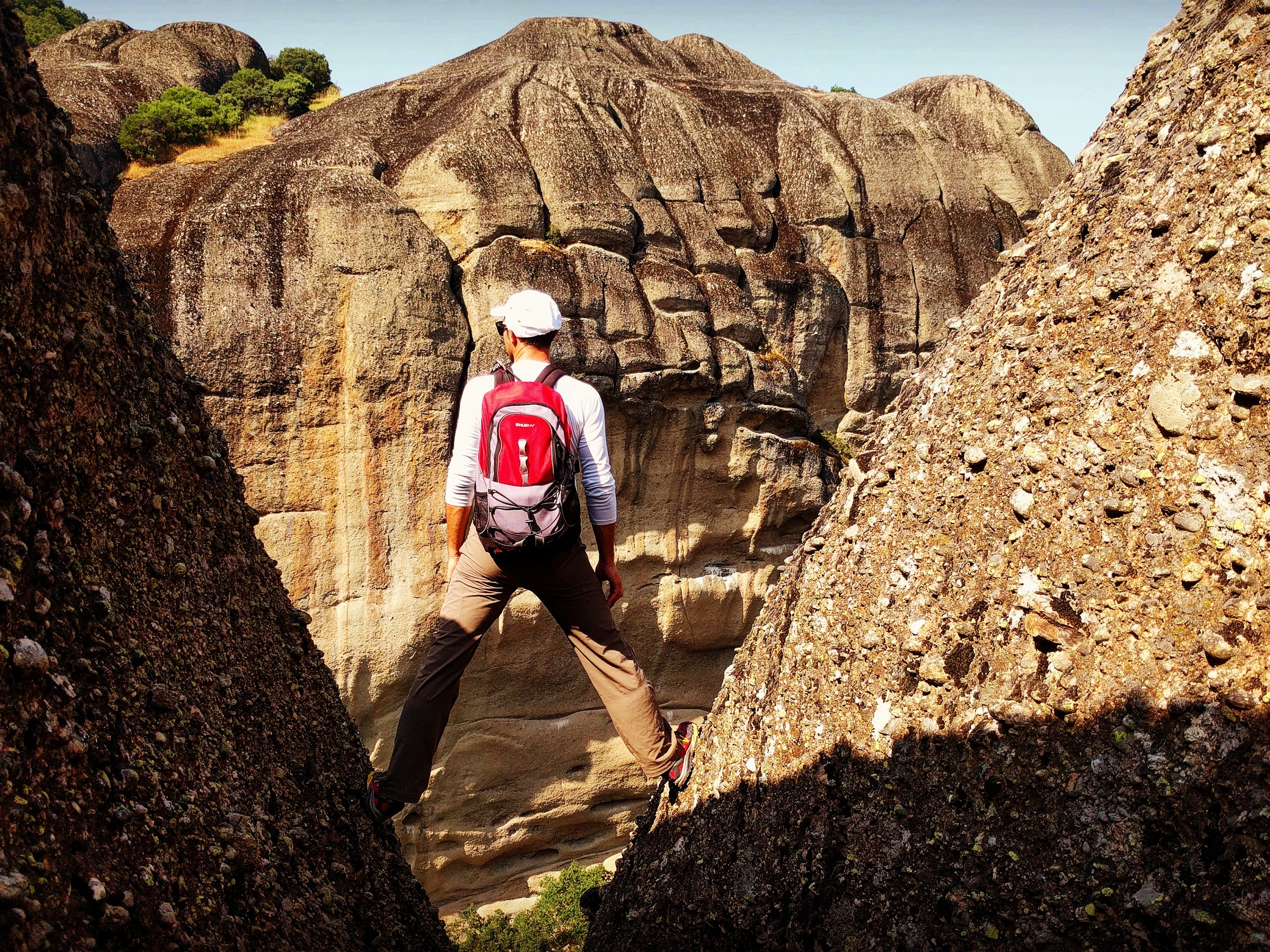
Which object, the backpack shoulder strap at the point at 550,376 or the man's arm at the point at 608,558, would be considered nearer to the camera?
the backpack shoulder strap at the point at 550,376

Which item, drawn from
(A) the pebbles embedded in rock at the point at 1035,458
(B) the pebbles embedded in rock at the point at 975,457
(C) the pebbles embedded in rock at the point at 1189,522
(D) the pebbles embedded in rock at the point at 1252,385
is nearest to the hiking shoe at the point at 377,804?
(B) the pebbles embedded in rock at the point at 975,457

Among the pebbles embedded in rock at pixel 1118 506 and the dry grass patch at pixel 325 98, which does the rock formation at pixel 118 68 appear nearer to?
the dry grass patch at pixel 325 98

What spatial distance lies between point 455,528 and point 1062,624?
81.0 inches

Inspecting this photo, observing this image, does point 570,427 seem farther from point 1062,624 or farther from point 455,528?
point 1062,624

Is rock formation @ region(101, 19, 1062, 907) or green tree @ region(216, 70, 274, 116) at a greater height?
green tree @ region(216, 70, 274, 116)

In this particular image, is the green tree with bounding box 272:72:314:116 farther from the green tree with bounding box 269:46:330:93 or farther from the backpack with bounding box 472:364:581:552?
the backpack with bounding box 472:364:581:552

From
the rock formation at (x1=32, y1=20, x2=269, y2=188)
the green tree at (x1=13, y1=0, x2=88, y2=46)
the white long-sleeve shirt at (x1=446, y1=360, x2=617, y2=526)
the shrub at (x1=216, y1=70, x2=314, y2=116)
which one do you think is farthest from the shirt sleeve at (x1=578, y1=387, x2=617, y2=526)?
the green tree at (x1=13, y1=0, x2=88, y2=46)

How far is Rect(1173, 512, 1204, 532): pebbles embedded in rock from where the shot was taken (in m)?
2.04

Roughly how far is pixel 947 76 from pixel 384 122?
828 cm

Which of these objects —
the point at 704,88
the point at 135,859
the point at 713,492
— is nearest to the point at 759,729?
the point at 135,859

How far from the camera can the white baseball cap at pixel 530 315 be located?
3359mm

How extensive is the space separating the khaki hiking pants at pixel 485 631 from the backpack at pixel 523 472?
0.35ft

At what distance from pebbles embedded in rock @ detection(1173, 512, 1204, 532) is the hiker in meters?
1.74

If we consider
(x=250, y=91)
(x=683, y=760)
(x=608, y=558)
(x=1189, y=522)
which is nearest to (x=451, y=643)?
(x=608, y=558)
